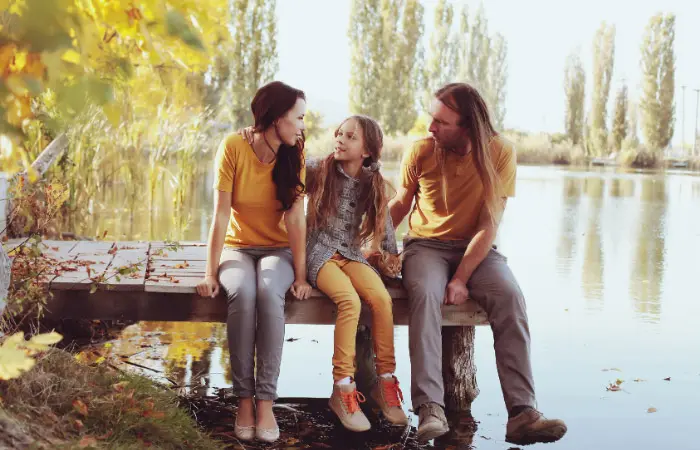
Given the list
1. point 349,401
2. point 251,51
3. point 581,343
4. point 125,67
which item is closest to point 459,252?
point 349,401

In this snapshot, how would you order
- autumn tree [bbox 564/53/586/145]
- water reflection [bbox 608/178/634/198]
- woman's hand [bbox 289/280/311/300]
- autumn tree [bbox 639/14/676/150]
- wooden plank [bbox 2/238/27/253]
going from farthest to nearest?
autumn tree [bbox 564/53/586/145]
autumn tree [bbox 639/14/676/150]
water reflection [bbox 608/178/634/198]
wooden plank [bbox 2/238/27/253]
woman's hand [bbox 289/280/311/300]

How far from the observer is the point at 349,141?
3.05 m

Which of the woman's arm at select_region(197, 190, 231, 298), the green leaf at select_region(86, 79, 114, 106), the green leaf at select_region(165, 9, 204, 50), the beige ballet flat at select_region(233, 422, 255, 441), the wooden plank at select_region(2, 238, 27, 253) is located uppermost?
the green leaf at select_region(165, 9, 204, 50)

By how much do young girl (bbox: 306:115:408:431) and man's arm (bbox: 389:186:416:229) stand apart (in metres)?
0.10

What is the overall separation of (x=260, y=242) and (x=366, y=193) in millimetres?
384

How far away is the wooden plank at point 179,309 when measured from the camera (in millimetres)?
3080

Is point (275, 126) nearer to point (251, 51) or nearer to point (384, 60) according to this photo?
point (251, 51)

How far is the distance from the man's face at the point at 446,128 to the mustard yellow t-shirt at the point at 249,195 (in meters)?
0.46

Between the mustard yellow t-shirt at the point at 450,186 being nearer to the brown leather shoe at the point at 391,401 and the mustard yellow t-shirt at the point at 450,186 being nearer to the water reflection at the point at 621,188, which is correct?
the brown leather shoe at the point at 391,401

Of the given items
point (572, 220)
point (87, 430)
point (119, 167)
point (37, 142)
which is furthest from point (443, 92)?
point (572, 220)

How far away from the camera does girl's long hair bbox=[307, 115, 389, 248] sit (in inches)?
122

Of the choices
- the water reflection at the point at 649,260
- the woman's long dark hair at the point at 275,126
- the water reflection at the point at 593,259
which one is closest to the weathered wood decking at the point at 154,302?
the woman's long dark hair at the point at 275,126

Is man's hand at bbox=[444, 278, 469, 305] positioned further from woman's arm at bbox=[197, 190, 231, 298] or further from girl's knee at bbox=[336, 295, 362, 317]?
woman's arm at bbox=[197, 190, 231, 298]

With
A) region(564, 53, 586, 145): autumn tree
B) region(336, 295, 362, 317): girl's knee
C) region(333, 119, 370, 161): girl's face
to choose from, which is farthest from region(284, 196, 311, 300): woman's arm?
region(564, 53, 586, 145): autumn tree
